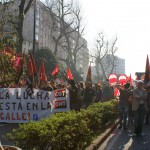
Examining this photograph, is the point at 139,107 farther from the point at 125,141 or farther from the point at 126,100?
the point at 125,141

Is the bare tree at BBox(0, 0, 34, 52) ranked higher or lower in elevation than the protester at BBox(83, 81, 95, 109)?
higher

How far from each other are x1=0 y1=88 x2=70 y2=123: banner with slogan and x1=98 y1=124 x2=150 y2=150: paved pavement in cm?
188

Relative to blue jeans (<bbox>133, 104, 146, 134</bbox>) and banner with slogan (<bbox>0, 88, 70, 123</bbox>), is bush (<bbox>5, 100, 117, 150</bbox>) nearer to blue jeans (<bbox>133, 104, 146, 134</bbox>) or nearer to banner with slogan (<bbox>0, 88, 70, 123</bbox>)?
banner with slogan (<bbox>0, 88, 70, 123</bbox>)

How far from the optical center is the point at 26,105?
1135 centimetres

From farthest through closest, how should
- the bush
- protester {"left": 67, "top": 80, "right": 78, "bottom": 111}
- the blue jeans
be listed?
protester {"left": 67, "top": 80, "right": 78, "bottom": 111} → the blue jeans → the bush

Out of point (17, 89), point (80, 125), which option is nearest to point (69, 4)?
point (17, 89)

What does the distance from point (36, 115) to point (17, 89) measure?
43.3 inches

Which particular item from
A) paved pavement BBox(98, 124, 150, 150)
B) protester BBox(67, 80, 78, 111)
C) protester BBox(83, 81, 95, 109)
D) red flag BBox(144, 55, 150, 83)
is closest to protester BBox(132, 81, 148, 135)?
paved pavement BBox(98, 124, 150, 150)

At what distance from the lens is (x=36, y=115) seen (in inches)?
440

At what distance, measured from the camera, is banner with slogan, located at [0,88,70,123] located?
11.2 metres

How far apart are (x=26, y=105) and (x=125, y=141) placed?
3223 millimetres

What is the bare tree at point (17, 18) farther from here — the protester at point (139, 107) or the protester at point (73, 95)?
the protester at point (139, 107)

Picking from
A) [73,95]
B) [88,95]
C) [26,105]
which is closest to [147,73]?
[88,95]

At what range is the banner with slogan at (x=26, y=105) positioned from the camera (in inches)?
442
